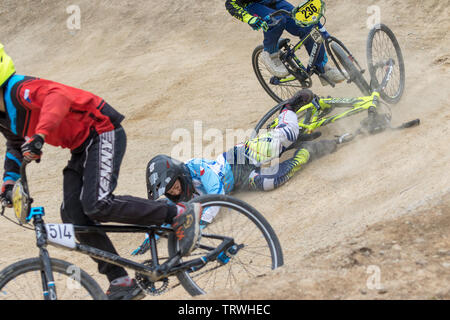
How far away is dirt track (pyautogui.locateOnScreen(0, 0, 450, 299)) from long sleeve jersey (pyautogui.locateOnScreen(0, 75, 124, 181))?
138 cm

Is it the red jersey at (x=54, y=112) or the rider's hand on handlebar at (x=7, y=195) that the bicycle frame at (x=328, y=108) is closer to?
the red jersey at (x=54, y=112)

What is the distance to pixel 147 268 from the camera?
3383mm

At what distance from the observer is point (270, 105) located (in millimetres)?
7633

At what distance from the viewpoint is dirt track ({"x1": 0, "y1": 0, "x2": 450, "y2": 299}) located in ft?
10.5

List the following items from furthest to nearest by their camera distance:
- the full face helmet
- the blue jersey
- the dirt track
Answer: the blue jersey < the full face helmet < the dirt track

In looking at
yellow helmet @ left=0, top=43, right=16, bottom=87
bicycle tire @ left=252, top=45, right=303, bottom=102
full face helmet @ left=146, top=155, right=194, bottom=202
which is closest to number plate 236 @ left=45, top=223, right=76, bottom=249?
yellow helmet @ left=0, top=43, right=16, bottom=87

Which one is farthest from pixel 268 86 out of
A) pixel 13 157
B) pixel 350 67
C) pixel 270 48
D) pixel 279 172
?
pixel 13 157

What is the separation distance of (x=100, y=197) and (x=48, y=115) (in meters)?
0.59

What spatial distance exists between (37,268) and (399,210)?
260 centimetres

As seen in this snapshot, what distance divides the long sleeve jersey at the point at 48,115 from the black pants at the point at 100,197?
0.09 meters

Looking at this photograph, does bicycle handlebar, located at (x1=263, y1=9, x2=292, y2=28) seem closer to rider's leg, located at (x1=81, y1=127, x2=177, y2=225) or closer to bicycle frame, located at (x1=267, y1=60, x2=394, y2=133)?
bicycle frame, located at (x1=267, y1=60, x2=394, y2=133)

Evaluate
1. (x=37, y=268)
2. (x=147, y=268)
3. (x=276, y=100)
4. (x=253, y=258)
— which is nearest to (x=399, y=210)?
(x=253, y=258)

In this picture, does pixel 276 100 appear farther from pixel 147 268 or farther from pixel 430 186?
pixel 147 268

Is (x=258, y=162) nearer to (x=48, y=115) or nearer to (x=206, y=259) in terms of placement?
(x=206, y=259)
